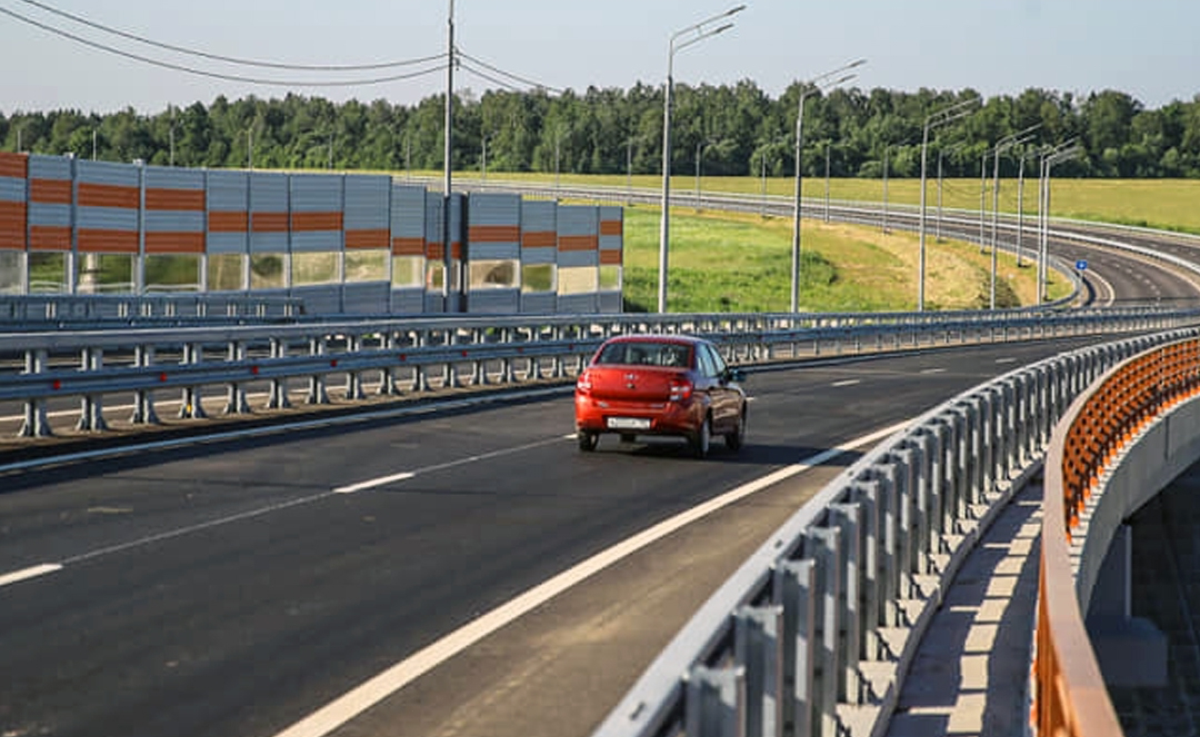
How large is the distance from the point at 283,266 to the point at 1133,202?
483 ft

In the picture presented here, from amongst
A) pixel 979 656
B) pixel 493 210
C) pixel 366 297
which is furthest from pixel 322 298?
pixel 979 656

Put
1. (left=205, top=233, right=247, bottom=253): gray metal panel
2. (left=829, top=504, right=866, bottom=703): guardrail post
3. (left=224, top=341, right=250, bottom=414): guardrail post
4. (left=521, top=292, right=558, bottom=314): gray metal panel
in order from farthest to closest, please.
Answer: (left=521, top=292, right=558, bottom=314): gray metal panel → (left=205, top=233, right=247, bottom=253): gray metal panel → (left=224, top=341, right=250, bottom=414): guardrail post → (left=829, top=504, right=866, bottom=703): guardrail post

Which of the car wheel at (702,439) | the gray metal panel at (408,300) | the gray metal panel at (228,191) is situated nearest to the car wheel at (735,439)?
the car wheel at (702,439)

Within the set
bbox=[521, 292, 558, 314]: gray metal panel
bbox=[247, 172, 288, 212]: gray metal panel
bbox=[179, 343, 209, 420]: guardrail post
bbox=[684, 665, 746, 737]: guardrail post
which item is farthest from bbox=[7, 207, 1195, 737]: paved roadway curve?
bbox=[521, 292, 558, 314]: gray metal panel

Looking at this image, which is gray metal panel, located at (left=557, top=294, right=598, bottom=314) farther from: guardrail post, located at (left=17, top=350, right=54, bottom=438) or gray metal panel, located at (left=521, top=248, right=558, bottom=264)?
guardrail post, located at (left=17, top=350, right=54, bottom=438)

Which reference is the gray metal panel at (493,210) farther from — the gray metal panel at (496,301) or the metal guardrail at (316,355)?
the metal guardrail at (316,355)

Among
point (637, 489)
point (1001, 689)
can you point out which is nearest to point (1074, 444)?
point (637, 489)

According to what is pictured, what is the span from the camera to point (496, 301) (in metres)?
67.8

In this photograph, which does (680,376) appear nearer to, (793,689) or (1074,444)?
(1074,444)

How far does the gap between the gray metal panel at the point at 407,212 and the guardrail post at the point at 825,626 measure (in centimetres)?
5624

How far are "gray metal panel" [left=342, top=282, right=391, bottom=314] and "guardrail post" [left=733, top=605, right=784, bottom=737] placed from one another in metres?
56.4

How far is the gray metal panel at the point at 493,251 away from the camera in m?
67.0

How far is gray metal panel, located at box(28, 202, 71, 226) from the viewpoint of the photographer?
167 ft

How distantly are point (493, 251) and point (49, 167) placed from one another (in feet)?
63.8
